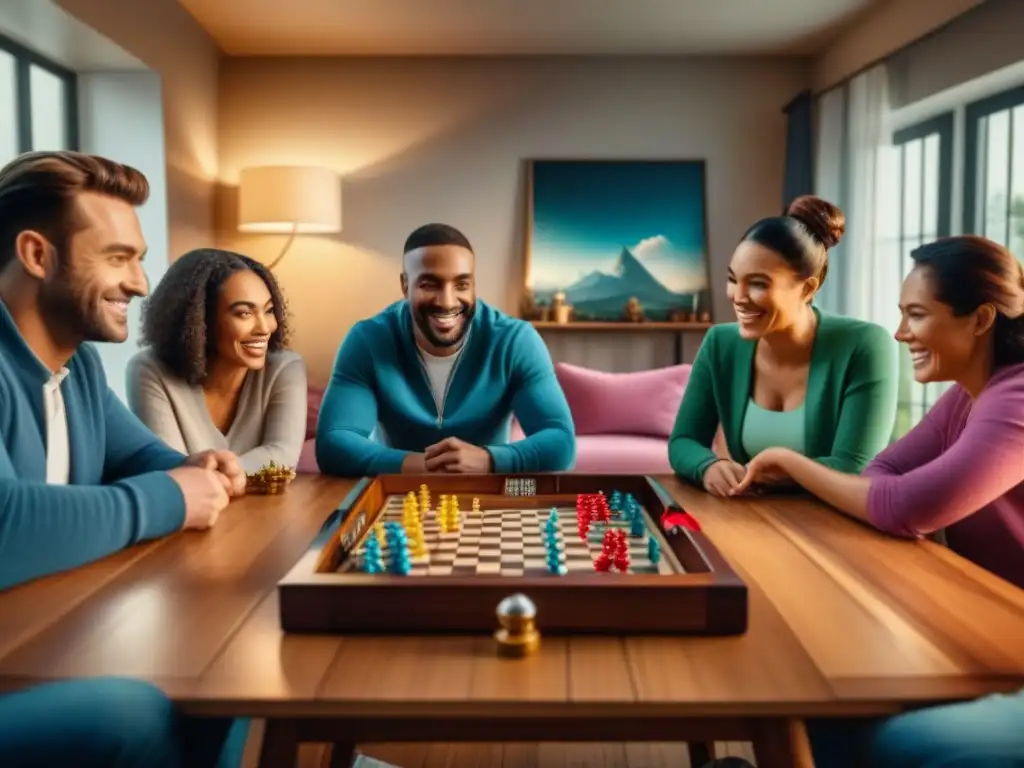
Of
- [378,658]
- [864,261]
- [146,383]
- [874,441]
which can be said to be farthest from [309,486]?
[864,261]

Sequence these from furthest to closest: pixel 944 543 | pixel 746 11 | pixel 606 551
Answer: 1. pixel 746 11
2. pixel 944 543
3. pixel 606 551

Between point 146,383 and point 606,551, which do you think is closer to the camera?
point 606,551

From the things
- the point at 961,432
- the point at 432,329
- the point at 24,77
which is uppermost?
the point at 24,77

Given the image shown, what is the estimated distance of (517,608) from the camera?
0.92 meters

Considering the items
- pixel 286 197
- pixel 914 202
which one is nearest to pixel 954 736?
pixel 914 202

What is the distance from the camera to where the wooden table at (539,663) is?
0.81m

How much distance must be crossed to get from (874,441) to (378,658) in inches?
51.3

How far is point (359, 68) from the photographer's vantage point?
4.93 meters

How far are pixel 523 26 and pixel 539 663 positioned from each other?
13.4ft

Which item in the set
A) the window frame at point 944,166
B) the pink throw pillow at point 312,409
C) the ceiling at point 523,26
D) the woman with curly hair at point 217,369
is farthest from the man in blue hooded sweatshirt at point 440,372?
the window frame at point 944,166

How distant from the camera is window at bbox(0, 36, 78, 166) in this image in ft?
11.6

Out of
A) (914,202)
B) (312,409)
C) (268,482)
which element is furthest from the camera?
(312,409)

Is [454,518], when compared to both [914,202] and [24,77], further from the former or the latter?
[914,202]

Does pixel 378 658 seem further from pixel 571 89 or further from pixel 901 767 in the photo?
pixel 571 89
